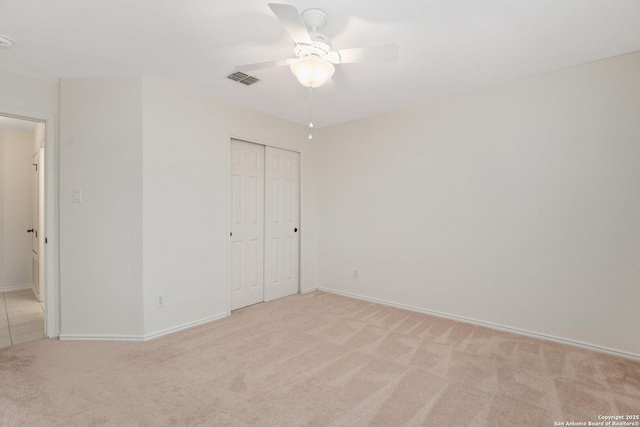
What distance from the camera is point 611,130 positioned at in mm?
2480

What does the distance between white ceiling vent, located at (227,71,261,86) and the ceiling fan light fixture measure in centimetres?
105

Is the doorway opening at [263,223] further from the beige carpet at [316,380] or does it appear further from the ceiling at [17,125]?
the ceiling at [17,125]

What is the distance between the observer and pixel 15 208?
15.3 ft

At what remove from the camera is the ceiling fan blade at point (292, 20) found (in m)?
1.43

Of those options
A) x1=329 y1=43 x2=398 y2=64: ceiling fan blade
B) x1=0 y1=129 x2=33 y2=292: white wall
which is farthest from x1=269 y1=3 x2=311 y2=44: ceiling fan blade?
x1=0 y1=129 x2=33 y2=292: white wall

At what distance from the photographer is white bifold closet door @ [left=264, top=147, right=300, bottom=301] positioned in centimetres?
402

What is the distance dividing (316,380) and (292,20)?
2.28 meters

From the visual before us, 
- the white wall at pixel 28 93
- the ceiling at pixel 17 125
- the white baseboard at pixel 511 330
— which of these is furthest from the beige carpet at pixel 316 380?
the ceiling at pixel 17 125

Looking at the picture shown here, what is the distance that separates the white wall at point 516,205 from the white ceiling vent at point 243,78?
1698 mm

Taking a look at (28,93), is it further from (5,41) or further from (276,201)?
(276,201)

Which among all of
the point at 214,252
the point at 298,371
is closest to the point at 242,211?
the point at 214,252

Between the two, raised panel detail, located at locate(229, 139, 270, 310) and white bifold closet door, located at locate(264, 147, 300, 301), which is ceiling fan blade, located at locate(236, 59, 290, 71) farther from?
white bifold closet door, located at locate(264, 147, 300, 301)

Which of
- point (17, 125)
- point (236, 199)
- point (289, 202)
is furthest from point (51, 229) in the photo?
point (17, 125)

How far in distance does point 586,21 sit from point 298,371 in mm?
3142
